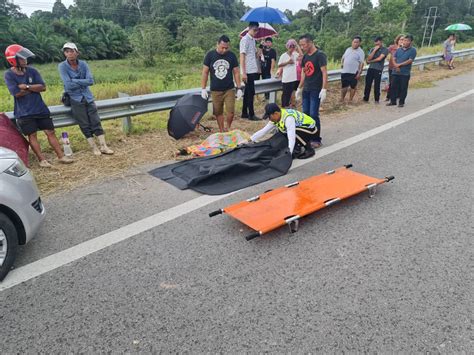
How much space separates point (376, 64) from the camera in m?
9.72

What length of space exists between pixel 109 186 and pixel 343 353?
356 cm

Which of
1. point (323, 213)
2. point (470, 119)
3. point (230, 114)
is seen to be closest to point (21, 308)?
point (323, 213)

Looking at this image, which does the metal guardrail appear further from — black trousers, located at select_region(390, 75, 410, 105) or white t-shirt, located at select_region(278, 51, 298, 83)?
black trousers, located at select_region(390, 75, 410, 105)

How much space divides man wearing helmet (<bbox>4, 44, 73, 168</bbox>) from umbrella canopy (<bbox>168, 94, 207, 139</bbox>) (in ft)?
6.12

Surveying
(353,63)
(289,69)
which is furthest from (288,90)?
(353,63)

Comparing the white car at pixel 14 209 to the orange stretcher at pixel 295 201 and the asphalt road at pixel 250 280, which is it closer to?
the asphalt road at pixel 250 280

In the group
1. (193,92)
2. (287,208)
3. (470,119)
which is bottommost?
(470,119)

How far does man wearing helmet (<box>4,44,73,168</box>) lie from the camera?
498 centimetres

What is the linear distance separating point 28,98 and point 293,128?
3.80 metres

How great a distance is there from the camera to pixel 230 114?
704 cm

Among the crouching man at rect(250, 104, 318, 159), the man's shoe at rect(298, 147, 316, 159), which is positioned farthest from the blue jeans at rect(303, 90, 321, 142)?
the man's shoe at rect(298, 147, 316, 159)

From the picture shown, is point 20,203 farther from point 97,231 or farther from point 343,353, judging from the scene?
point 343,353

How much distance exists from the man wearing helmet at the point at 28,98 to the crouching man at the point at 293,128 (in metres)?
3.06

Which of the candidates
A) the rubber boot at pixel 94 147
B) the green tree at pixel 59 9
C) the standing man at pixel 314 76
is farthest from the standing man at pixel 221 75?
the green tree at pixel 59 9
